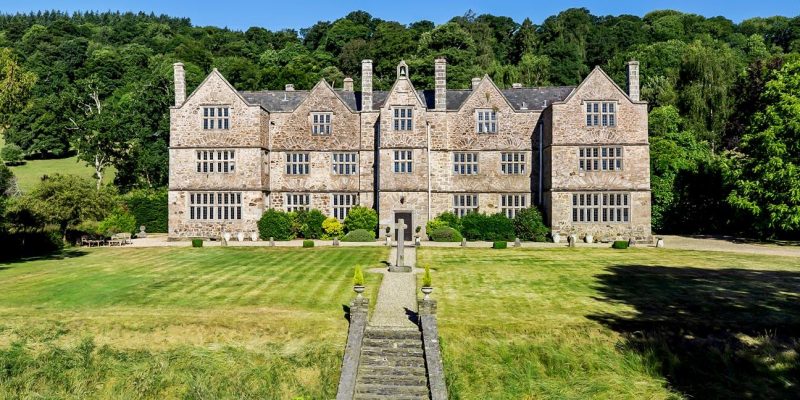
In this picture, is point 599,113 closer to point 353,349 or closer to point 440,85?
point 440,85

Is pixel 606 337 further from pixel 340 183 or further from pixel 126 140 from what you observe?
pixel 126 140

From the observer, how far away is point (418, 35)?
109 meters

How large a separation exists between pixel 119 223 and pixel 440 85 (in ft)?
94.8

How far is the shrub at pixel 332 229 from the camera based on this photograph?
1720 inches

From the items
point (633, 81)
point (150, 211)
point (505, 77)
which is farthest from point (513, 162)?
point (505, 77)

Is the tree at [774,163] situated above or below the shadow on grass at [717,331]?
above

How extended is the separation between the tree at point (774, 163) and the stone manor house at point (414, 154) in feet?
22.3

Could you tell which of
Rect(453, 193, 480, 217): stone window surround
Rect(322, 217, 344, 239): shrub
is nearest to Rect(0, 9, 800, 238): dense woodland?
Rect(453, 193, 480, 217): stone window surround

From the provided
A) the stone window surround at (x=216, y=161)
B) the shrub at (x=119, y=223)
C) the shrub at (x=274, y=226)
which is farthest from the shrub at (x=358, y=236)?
the shrub at (x=119, y=223)

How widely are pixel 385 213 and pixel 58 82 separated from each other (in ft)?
296

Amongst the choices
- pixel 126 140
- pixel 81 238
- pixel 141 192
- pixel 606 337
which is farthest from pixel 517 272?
pixel 126 140

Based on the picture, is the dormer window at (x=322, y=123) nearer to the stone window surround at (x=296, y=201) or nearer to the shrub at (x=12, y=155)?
the stone window surround at (x=296, y=201)

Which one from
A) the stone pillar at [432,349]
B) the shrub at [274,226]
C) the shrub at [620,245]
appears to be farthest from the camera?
the shrub at [274,226]

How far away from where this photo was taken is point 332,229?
43688 mm
